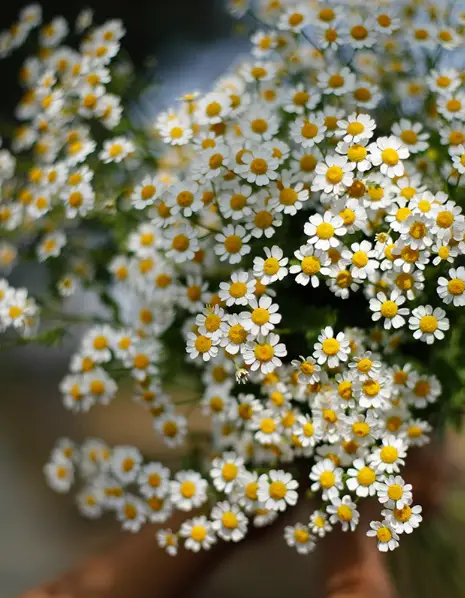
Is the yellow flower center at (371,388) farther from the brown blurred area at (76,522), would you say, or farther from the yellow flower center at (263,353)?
the brown blurred area at (76,522)

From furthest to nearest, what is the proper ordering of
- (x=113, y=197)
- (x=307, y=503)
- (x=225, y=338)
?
(x=307, y=503), (x=113, y=197), (x=225, y=338)

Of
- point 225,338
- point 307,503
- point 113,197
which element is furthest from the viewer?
point 307,503

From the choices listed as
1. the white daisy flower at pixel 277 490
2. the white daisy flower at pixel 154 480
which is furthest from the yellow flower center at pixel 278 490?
the white daisy flower at pixel 154 480

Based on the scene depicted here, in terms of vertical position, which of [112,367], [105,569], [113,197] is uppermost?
[113,197]

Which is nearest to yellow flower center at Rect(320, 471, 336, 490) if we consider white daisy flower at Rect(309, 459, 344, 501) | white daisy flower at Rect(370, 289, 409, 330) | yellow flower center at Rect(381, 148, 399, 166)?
white daisy flower at Rect(309, 459, 344, 501)

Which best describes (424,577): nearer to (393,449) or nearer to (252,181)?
(393,449)

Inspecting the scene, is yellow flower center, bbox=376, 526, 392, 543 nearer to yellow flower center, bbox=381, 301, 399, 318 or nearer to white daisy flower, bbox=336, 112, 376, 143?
yellow flower center, bbox=381, 301, 399, 318

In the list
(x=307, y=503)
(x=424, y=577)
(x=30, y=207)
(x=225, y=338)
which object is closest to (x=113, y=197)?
(x=30, y=207)
